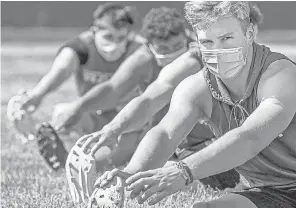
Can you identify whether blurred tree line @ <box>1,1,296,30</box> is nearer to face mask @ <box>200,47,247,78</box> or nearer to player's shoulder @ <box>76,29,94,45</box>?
player's shoulder @ <box>76,29,94,45</box>

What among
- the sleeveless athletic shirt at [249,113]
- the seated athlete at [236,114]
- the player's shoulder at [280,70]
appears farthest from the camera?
the sleeveless athletic shirt at [249,113]

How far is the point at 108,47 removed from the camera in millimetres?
6988

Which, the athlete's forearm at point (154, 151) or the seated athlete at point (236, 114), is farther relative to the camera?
the athlete's forearm at point (154, 151)

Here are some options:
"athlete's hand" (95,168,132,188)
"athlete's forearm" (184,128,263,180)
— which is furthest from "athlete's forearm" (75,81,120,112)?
"athlete's forearm" (184,128,263,180)

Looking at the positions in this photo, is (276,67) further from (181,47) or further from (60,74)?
(60,74)

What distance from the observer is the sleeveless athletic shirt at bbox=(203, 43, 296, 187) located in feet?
11.8

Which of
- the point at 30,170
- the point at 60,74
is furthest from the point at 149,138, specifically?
the point at 60,74

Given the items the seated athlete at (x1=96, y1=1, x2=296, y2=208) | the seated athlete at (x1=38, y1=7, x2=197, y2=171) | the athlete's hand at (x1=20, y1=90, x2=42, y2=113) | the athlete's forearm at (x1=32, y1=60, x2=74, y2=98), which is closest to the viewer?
the seated athlete at (x1=96, y1=1, x2=296, y2=208)

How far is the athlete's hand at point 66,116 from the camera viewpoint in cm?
585

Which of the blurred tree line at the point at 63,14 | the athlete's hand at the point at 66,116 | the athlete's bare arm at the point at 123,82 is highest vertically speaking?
the athlete's bare arm at the point at 123,82

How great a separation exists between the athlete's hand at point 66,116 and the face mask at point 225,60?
7.87 feet

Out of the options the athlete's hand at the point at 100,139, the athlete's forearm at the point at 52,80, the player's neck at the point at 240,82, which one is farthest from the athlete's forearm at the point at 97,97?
the player's neck at the point at 240,82

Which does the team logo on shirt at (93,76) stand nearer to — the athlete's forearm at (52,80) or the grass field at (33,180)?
the athlete's forearm at (52,80)

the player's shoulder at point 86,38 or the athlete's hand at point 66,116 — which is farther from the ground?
the player's shoulder at point 86,38
